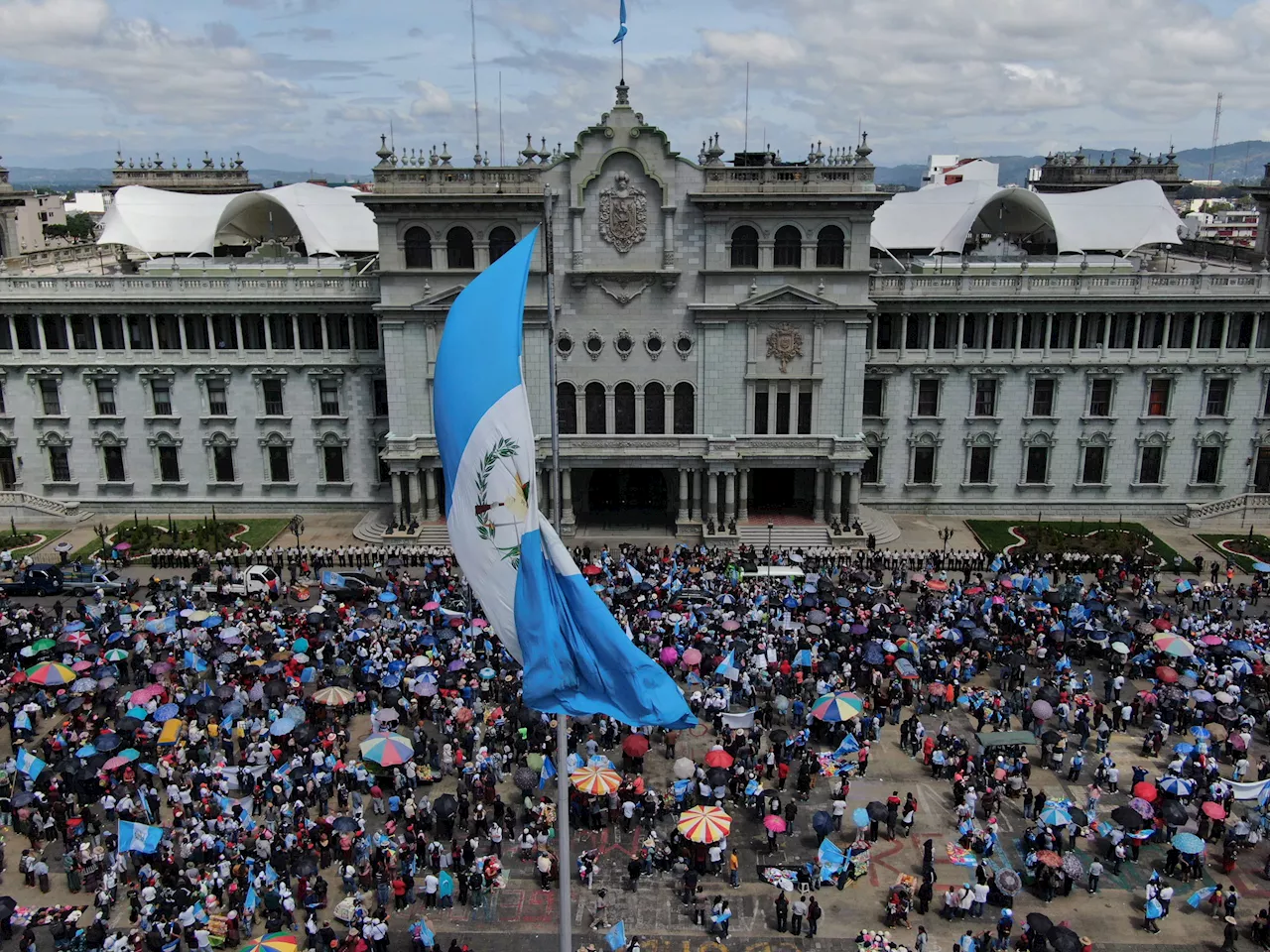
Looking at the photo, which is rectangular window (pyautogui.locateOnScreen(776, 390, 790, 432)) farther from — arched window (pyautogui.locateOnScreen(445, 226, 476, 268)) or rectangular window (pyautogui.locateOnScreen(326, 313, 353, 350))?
rectangular window (pyautogui.locateOnScreen(326, 313, 353, 350))

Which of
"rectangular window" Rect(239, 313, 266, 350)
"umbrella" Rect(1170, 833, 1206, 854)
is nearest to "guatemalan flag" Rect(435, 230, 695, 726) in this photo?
"umbrella" Rect(1170, 833, 1206, 854)

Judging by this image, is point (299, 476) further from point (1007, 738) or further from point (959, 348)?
point (1007, 738)

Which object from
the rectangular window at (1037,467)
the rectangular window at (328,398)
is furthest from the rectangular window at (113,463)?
the rectangular window at (1037,467)

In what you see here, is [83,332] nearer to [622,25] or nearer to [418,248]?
[418,248]

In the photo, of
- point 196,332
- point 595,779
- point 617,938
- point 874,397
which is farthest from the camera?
point 874,397

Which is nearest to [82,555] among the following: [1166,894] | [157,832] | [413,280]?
[413,280]

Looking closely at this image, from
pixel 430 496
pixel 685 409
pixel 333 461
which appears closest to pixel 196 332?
pixel 333 461
